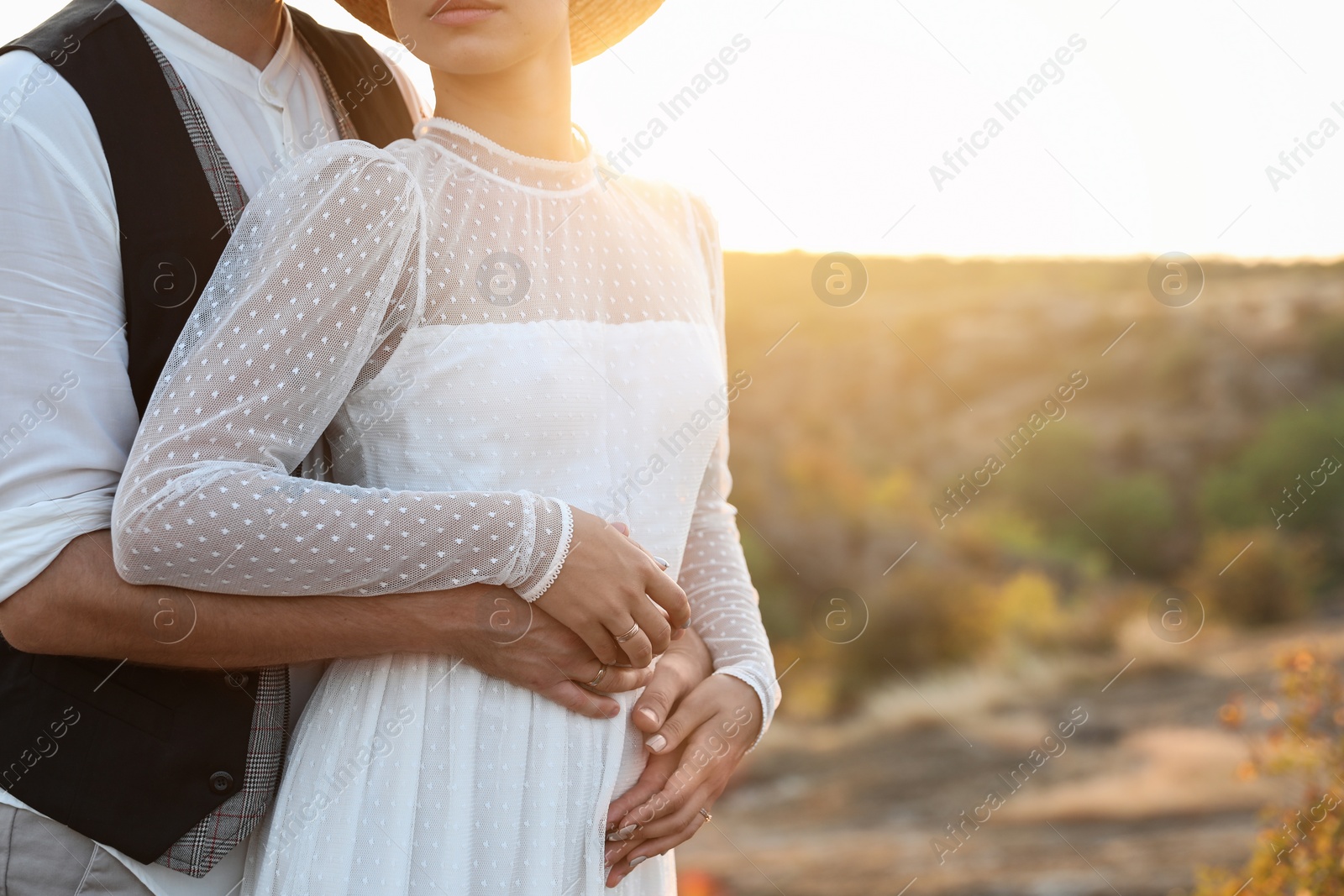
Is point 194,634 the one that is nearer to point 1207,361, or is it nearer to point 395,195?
point 395,195

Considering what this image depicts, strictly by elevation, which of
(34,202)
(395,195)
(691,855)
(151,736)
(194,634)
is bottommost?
(691,855)

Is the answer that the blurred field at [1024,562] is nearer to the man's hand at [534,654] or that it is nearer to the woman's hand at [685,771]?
the woman's hand at [685,771]

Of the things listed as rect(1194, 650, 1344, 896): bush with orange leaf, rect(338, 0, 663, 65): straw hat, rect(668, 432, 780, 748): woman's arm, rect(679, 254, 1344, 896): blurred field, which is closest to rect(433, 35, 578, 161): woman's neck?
rect(338, 0, 663, 65): straw hat

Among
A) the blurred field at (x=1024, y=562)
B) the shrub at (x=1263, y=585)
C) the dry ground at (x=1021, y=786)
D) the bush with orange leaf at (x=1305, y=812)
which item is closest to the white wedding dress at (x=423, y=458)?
the bush with orange leaf at (x=1305, y=812)

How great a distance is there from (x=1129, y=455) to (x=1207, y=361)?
7.47ft

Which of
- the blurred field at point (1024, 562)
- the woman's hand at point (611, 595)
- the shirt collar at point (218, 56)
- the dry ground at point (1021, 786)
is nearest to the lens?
the woman's hand at point (611, 595)

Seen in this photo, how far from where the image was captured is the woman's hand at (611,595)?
Result: 1.24m

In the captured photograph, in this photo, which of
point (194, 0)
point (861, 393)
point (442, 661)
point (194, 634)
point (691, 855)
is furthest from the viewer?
point (861, 393)

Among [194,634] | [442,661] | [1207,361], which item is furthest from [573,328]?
[1207,361]

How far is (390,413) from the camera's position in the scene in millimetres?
1278

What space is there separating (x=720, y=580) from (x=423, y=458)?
1.88ft

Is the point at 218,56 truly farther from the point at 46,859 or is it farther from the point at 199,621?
the point at 46,859

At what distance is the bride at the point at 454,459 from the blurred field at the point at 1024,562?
8.49 feet

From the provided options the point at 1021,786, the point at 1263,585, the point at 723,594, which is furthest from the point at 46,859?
the point at 1263,585
